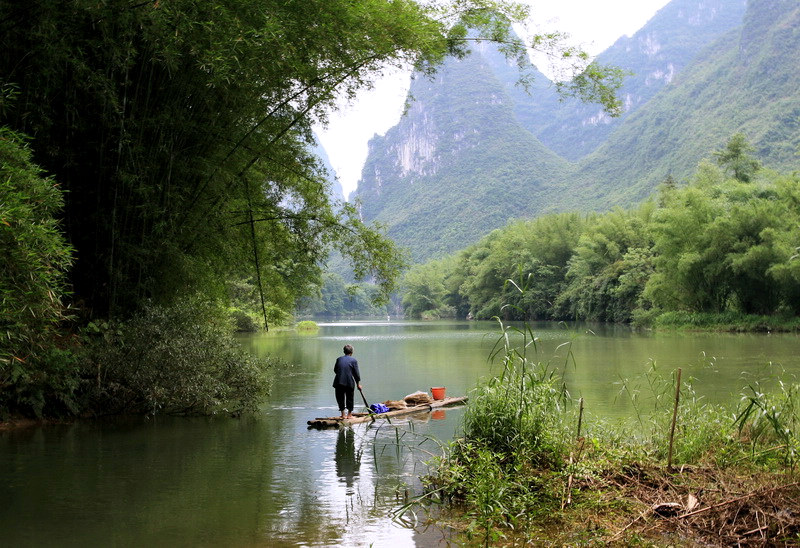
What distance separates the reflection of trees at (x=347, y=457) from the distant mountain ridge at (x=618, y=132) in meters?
51.4

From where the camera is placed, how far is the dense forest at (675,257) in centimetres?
3362

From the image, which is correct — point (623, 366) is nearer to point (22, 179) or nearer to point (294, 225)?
point (294, 225)

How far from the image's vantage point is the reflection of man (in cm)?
748

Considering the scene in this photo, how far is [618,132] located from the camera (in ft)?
403

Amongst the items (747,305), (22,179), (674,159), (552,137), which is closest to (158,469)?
Result: (22,179)

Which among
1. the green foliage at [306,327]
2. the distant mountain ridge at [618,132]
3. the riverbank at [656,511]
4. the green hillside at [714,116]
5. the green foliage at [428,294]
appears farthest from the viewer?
the green foliage at [428,294]

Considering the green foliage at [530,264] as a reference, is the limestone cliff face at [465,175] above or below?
above

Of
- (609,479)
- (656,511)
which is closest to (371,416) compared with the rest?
(609,479)

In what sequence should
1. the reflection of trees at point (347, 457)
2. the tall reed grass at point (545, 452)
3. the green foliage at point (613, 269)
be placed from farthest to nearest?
the green foliage at point (613, 269), the reflection of trees at point (347, 457), the tall reed grass at point (545, 452)

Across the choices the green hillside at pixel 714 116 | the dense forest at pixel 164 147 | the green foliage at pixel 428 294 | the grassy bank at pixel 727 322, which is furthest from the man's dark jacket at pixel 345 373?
the green foliage at pixel 428 294

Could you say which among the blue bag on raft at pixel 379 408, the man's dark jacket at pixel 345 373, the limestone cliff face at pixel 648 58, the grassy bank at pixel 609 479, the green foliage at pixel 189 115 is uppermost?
the limestone cliff face at pixel 648 58

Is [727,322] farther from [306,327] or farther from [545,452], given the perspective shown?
[545,452]

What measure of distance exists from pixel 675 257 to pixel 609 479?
35806 mm

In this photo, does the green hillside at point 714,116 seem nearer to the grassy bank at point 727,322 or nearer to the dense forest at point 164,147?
the grassy bank at point 727,322
